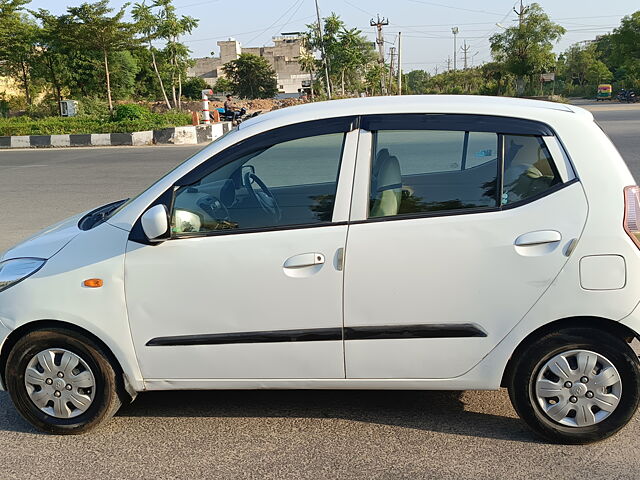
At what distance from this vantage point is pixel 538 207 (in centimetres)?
326

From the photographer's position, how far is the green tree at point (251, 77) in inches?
3174

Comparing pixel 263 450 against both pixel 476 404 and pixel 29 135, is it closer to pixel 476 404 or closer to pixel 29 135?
pixel 476 404

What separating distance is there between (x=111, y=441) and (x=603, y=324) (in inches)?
98.8

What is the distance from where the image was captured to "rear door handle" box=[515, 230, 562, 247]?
3.20m

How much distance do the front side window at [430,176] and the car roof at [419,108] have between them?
116mm

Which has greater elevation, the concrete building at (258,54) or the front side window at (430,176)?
the concrete building at (258,54)

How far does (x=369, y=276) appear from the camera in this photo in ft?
10.8

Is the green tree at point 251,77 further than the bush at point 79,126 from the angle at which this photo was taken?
Yes

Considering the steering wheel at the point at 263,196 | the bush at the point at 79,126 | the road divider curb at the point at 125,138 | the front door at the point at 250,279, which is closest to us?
the front door at the point at 250,279

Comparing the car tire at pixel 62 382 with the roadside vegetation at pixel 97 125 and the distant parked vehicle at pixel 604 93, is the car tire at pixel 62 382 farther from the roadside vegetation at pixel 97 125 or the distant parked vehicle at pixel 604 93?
the distant parked vehicle at pixel 604 93

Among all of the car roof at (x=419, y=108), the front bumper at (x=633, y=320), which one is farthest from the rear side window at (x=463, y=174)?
the front bumper at (x=633, y=320)

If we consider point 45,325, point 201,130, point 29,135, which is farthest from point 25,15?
point 45,325

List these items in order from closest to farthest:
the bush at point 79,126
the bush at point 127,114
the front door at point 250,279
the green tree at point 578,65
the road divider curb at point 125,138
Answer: the front door at point 250,279
the road divider curb at point 125,138
the bush at point 79,126
the bush at point 127,114
the green tree at point 578,65

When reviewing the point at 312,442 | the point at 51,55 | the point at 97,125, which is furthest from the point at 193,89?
the point at 312,442
